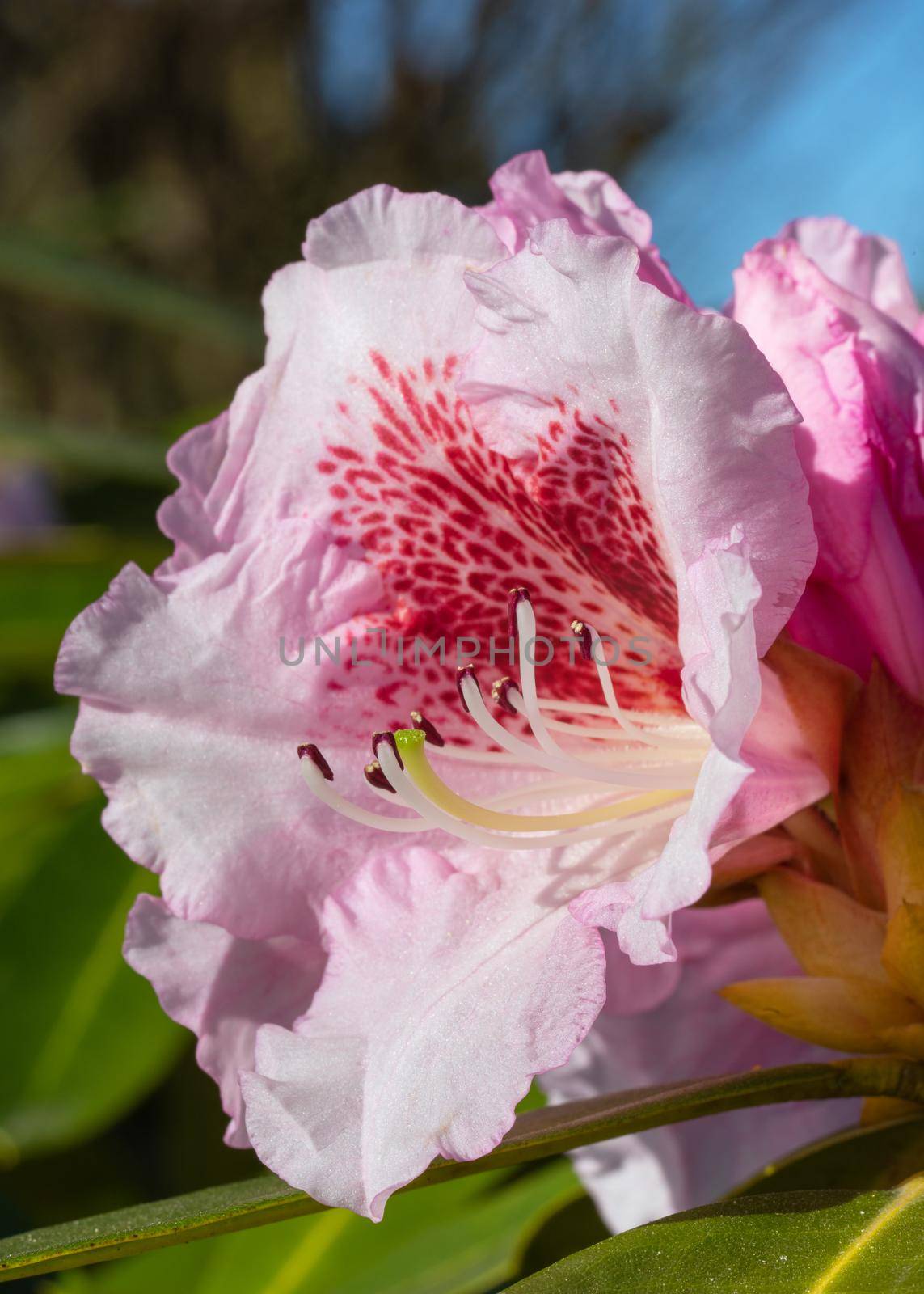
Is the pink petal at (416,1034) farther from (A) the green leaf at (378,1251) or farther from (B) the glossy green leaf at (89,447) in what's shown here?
(B) the glossy green leaf at (89,447)

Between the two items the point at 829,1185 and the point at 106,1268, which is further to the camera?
the point at 106,1268

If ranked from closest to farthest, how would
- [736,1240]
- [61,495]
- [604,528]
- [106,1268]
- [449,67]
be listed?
[736,1240] < [604,528] < [106,1268] < [61,495] < [449,67]

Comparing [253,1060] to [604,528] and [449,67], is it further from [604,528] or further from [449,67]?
[449,67]

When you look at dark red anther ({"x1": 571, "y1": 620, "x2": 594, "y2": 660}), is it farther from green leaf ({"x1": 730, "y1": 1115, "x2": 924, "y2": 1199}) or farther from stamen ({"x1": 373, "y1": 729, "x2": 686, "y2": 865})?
green leaf ({"x1": 730, "y1": 1115, "x2": 924, "y2": 1199})

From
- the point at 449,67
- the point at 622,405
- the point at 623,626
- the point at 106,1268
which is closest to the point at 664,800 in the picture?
the point at 623,626

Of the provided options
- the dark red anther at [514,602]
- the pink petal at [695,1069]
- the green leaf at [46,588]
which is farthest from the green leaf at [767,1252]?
the green leaf at [46,588]
